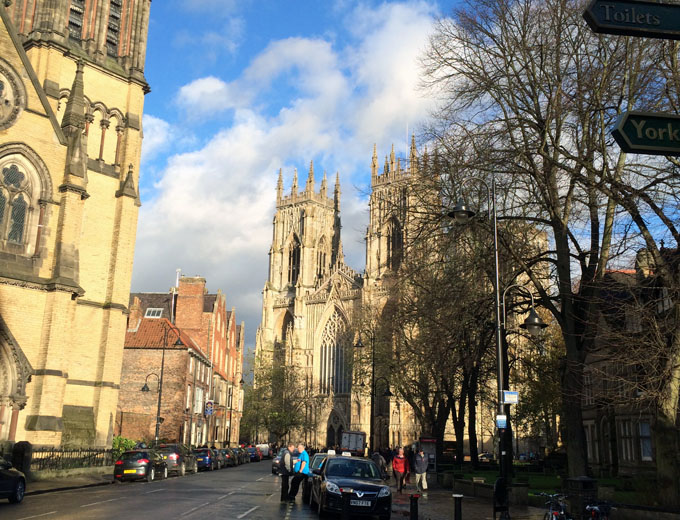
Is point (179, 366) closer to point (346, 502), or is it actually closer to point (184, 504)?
point (184, 504)

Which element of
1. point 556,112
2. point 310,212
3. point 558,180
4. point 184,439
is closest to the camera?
point 556,112

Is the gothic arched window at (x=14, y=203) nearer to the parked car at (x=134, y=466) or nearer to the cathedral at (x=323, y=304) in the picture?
the parked car at (x=134, y=466)

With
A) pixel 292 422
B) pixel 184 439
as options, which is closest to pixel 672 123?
pixel 184 439

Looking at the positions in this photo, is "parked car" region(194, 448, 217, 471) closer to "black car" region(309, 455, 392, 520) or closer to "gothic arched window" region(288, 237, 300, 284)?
"black car" region(309, 455, 392, 520)

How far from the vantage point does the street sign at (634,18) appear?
526 centimetres

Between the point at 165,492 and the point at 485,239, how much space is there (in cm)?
1278

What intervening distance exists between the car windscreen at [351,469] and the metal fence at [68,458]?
1291 cm

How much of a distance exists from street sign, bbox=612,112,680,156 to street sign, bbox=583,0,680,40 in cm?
69

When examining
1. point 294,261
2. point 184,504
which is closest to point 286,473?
point 184,504

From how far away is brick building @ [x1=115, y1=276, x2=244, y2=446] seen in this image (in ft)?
152

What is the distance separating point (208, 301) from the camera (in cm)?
6719

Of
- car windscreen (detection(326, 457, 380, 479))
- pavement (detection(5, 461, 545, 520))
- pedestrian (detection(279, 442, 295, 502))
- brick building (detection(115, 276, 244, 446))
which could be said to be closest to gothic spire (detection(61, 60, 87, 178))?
pavement (detection(5, 461, 545, 520))

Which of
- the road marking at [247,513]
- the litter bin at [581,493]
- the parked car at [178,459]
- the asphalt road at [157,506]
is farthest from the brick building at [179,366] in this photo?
the litter bin at [581,493]

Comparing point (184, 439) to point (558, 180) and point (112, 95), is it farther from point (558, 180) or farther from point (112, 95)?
point (558, 180)
